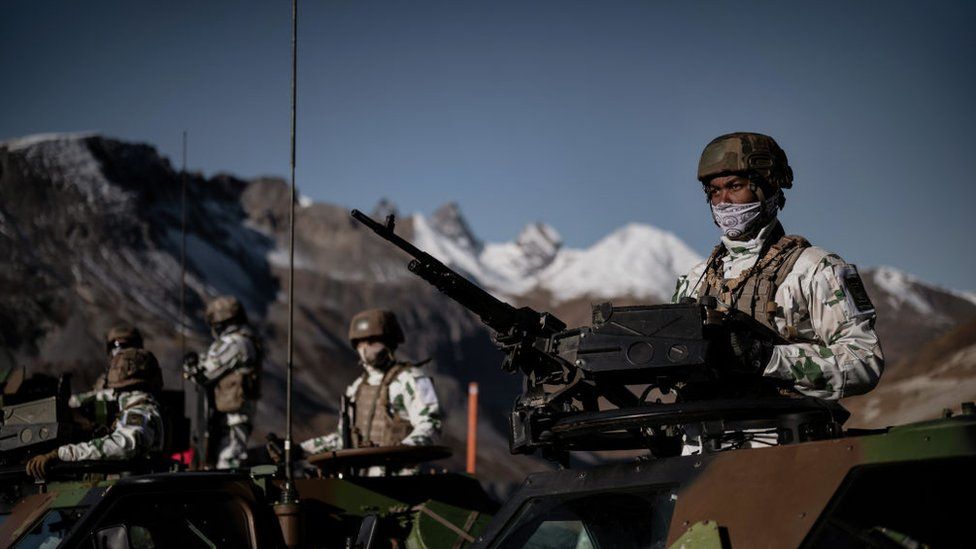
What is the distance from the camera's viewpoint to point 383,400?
31.8ft

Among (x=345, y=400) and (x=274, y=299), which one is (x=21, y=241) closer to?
(x=274, y=299)

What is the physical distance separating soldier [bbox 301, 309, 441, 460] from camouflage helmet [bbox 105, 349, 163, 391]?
142 centimetres

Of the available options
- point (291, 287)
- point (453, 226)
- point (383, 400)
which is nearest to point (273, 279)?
point (453, 226)

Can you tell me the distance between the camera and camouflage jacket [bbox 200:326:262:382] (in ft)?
35.6

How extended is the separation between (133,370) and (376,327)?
212 cm

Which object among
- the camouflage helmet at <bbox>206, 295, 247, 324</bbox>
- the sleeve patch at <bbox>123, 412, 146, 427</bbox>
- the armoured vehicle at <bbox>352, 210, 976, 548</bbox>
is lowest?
the armoured vehicle at <bbox>352, 210, 976, 548</bbox>

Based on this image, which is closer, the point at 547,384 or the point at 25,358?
the point at 547,384

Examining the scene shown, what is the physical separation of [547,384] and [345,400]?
5.62 meters

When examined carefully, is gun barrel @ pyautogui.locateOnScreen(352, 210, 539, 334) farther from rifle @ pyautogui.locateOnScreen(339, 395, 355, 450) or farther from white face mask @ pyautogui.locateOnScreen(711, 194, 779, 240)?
rifle @ pyautogui.locateOnScreen(339, 395, 355, 450)

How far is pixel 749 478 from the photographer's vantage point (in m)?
3.44

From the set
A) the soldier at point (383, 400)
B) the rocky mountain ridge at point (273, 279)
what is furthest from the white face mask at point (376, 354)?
the rocky mountain ridge at point (273, 279)

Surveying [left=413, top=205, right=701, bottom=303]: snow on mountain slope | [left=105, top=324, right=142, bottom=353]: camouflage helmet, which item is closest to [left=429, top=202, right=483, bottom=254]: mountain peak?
[left=413, top=205, right=701, bottom=303]: snow on mountain slope

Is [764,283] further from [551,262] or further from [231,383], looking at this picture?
[551,262]

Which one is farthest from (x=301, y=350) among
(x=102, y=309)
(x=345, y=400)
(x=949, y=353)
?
(x=345, y=400)
